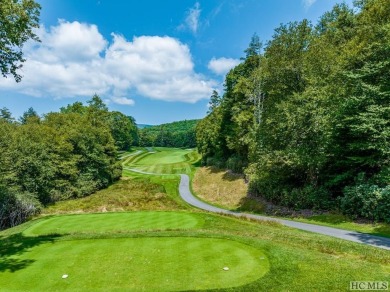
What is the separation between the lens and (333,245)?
1143 cm

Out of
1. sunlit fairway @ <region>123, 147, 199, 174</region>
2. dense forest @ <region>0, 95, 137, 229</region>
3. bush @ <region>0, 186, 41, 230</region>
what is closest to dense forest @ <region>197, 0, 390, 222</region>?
bush @ <region>0, 186, 41, 230</region>

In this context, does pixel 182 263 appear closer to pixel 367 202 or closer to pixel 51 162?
pixel 367 202

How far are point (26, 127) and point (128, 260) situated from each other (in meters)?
37.5

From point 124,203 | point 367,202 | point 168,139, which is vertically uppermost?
point 168,139

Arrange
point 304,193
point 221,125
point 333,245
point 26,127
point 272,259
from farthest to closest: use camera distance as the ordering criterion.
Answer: point 221,125
point 26,127
point 304,193
point 333,245
point 272,259

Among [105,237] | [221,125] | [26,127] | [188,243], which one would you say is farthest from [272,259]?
[221,125]

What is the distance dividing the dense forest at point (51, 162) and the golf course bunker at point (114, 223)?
38.0ft

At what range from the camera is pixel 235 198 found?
36.7m

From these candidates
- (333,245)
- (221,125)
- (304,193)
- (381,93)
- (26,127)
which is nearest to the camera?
(333,245)

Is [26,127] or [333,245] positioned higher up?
[26,127]

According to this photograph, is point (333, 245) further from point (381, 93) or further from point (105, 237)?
point (381, 93)

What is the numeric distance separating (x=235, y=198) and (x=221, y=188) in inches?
243

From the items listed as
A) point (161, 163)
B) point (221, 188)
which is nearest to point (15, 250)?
point (221, 188)

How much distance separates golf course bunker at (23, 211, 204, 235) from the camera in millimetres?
15141
